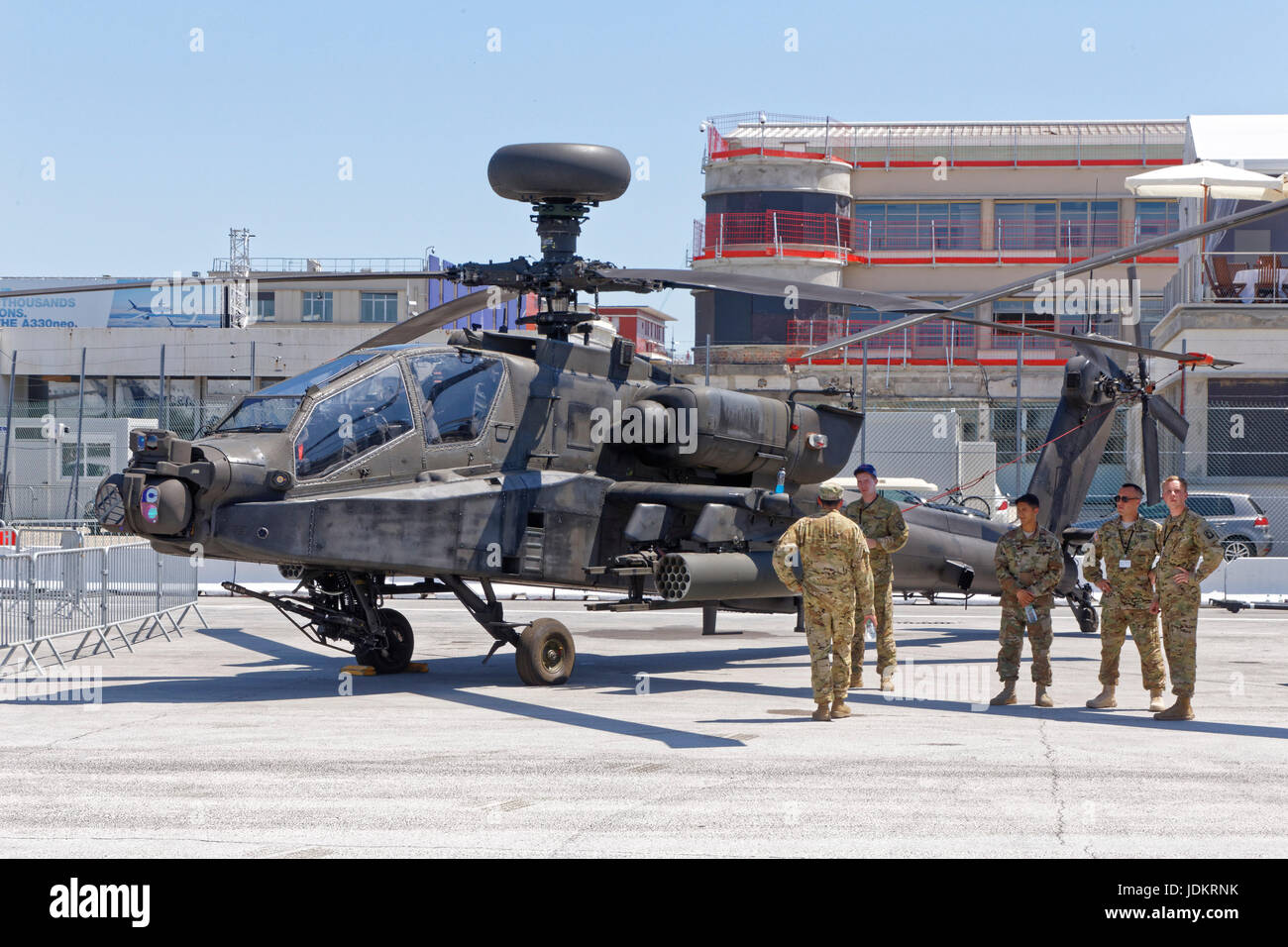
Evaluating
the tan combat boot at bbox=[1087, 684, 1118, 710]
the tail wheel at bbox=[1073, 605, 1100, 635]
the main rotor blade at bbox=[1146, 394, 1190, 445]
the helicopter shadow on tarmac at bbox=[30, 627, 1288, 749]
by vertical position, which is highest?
the main rotor blade at bbox=[1146, 394, 1190, 445]

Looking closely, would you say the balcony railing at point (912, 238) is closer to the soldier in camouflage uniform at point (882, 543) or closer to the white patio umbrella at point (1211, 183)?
the white patio umbrella at point (1211, 183)

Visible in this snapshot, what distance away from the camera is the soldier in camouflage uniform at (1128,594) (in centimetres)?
1141

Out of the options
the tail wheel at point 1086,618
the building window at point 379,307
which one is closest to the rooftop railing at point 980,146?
the building window at point 379,307

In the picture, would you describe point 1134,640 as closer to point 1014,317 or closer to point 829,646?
point 829,646

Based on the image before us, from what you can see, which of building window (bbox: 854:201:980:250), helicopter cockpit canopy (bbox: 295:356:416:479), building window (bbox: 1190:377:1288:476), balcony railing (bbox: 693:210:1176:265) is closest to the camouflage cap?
helicopter cockpit canopy (bbox: 295:356:416:479)

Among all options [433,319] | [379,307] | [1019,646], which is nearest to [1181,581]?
[1019,646]

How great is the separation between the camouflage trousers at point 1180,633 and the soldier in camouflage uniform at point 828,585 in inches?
95.4

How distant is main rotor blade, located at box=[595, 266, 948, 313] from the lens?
33.3ft

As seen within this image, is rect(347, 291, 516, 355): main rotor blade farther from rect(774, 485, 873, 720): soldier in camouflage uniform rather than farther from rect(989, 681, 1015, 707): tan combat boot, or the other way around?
rect(989, 681, 1015, 707): tan combat boot

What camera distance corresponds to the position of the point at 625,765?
29.1 feet

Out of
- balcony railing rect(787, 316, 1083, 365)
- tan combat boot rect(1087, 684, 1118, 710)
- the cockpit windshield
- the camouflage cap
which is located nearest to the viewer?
the camouflage cap

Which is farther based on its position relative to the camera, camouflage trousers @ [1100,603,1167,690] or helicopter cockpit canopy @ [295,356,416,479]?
helicopter cockpit canopy @ [295,356,416,479]

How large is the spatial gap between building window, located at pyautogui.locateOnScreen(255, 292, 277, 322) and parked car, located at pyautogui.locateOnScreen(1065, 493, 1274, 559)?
58344mm
